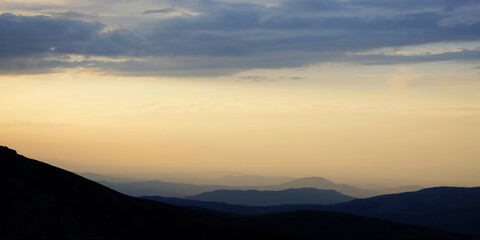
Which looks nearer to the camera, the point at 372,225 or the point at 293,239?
the point at 293,239

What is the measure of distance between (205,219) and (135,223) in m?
24.3

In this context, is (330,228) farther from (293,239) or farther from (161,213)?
(161,213)

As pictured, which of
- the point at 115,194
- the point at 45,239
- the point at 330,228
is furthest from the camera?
the point at 330,228

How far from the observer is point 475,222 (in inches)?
7859

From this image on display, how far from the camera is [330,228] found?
103938mm

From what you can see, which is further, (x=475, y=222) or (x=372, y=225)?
(x=475, y=222)

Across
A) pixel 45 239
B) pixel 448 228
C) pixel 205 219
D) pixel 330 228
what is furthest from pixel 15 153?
pixel 448 228

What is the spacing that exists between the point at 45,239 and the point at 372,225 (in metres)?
62.5

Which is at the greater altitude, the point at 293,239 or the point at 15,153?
the point at 15,153

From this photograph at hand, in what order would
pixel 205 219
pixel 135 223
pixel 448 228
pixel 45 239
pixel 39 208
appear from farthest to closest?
pixel 448 228
pixel 205 219
pixel 135 223
pixel 39 208
pixel 45 239

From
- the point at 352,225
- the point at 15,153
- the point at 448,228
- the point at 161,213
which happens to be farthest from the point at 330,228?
the point at 448,228

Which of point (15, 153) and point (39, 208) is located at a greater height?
point (15, 153)

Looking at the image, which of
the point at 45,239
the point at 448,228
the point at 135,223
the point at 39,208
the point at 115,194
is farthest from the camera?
the point at 448,228

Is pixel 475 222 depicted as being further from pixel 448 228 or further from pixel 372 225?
pixel 372 225
